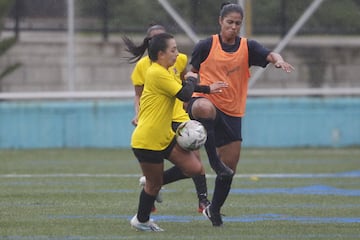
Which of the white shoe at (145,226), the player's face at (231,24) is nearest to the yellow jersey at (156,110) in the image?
the white shoe at (145,226)

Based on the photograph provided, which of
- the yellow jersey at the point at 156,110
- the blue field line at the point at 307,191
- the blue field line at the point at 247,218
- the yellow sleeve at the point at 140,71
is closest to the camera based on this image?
the yellow jersey at the point at 156,110

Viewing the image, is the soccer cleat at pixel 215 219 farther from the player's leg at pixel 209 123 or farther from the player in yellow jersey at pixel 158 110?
the player in yellow jersey at pixel 158 110

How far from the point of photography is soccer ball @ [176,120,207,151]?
879 centimetres

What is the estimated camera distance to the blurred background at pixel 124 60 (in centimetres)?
1912

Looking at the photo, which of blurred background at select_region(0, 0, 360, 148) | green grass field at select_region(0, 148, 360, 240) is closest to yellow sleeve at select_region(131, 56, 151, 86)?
green grass field at select_region(0, 148, 360, 240)

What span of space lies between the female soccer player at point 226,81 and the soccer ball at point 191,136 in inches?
17.9

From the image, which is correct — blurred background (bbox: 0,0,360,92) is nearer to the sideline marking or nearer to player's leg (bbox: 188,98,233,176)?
the sideline marking

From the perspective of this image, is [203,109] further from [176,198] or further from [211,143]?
[176,198]

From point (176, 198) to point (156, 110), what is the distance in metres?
3.33

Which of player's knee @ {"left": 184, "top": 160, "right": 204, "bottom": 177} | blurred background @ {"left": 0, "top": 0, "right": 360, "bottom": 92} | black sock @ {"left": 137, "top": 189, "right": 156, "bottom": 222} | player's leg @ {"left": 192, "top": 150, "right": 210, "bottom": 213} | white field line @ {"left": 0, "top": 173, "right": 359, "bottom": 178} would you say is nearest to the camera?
black sock @ {"left": 137, "top": 189, "right": 156, "bottom": 222}

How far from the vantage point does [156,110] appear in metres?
8.75

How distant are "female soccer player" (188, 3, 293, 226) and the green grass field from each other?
63 centimetres

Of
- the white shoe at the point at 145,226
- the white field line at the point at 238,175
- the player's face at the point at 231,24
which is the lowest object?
the white field line at the point at 238,175

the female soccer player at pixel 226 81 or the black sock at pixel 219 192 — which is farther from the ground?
the female soccer player at pixel 226 81
